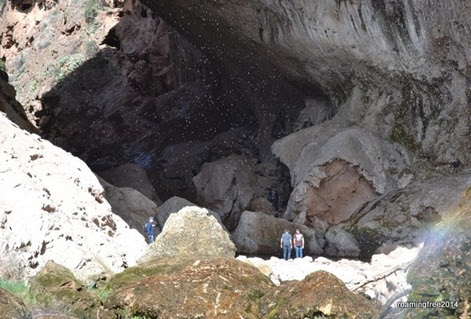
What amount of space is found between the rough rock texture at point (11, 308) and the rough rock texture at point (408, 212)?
16557 millimetres

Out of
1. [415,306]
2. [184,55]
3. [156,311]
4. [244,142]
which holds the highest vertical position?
[415,306]

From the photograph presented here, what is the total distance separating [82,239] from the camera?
14305mm

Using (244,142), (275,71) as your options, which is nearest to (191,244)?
(275,71)

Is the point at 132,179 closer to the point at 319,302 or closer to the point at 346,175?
the point at 346,175

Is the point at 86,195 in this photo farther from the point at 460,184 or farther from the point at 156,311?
the point at 460,184

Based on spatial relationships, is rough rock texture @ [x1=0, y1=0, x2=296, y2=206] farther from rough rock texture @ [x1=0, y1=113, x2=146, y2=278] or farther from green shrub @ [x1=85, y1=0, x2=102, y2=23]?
rough rock texture @ [x1=0, y1=113, x2=146, y2=278]

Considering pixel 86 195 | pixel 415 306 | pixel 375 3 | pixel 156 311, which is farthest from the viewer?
pixel 375 3

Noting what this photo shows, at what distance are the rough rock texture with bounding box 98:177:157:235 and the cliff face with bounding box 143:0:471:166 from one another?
8.19 meters

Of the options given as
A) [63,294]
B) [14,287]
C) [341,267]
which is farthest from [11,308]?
[341,267]

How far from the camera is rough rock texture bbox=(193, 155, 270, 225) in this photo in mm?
30688

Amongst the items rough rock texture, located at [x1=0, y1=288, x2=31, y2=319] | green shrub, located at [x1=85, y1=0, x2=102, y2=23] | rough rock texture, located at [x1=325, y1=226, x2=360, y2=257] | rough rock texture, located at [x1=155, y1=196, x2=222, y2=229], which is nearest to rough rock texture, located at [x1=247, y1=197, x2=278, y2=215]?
rough rock texture, located at [x1=325, y1=226, x2=360, y2=257]

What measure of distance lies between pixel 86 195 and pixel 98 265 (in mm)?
3675

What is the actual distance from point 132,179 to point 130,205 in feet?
29.3

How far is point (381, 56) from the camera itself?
85.3 ft
